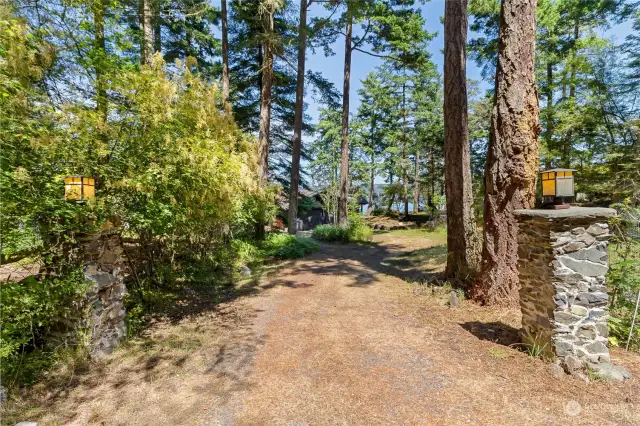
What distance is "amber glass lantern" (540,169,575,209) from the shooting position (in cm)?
306

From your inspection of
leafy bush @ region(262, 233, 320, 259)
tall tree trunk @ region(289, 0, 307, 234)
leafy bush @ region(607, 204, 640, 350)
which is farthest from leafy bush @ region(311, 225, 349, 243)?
leafy bush @ region(607, 204, 640, 350)

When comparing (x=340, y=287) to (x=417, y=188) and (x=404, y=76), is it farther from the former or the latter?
(x=404, y=76)

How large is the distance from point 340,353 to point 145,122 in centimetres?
380

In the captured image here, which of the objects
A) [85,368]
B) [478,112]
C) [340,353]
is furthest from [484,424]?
[478,112]

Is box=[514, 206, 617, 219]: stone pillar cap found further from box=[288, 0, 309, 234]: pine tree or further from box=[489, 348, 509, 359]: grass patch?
box=[288, 0, 309, 234]: pine tree

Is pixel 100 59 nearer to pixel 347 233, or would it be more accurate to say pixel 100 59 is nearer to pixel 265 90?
pixel 265 90

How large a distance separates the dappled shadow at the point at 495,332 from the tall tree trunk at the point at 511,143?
679mm

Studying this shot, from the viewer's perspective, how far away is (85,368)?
3127 mm

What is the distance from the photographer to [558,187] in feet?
10.1

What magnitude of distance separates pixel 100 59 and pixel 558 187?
5.28 meters

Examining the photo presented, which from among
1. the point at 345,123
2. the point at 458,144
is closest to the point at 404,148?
the point at 345,123

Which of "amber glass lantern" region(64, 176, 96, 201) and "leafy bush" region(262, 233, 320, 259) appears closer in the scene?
"amber glass lantern" region(64, 176, 96, 201)

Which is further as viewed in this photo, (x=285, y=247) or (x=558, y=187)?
(x=285, y=247)

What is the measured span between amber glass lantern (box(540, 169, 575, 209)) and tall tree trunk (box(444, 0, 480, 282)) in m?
2.65
